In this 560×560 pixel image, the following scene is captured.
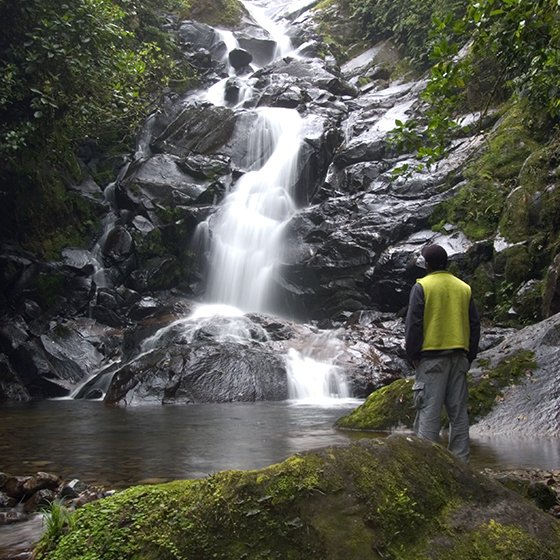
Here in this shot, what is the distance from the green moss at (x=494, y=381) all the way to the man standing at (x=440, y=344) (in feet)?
12.4

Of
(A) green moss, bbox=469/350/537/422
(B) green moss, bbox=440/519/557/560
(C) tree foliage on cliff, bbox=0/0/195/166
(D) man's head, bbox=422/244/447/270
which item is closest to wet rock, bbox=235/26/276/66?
(C) tree foliage on cliff, bbox=0/0/195/166

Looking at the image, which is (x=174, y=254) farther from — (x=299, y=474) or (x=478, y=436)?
(x=299, y=474)

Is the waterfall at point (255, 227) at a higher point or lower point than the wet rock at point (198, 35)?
lower

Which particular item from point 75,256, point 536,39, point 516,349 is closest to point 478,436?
point 516,349

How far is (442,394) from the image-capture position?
4.86 meters

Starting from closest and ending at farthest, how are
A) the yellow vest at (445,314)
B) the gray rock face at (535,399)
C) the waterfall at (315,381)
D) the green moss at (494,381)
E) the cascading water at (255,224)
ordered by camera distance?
the yellow vest at (445,314) → the gray rock face at (535,399) → the green moss at (494,381) → the waterfall at (315,381) → the cascading water at (255,224)

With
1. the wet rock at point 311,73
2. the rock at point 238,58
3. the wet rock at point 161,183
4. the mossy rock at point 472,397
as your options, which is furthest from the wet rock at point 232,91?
the mossy rock at point 472,397

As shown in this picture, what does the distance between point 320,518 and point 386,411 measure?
6.38m

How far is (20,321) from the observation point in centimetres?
1764

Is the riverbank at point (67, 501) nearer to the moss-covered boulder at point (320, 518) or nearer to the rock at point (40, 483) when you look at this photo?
the rock at point (40, 483)

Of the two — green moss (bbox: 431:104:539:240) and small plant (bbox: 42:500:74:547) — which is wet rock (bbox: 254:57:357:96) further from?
small plant (bbox: 42:500:74:547)

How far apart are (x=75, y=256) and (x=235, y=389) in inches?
368

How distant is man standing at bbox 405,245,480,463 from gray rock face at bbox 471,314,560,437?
3.41m

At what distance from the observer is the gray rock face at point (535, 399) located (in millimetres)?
7754
